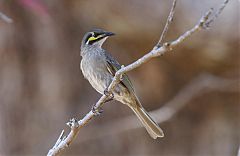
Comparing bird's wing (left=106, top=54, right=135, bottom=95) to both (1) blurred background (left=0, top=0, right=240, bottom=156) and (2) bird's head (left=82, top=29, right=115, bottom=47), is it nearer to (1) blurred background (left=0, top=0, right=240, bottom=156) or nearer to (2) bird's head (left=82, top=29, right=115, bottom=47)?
(2) bird's head (left=82, top=29, right=115, bottom=47)

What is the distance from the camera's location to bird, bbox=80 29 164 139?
4.14 meters

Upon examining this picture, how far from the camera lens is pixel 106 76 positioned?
14.0ft

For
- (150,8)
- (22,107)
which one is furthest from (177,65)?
(22,107)

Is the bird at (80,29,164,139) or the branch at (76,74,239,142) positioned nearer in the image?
the bird at (80,29,164,139)

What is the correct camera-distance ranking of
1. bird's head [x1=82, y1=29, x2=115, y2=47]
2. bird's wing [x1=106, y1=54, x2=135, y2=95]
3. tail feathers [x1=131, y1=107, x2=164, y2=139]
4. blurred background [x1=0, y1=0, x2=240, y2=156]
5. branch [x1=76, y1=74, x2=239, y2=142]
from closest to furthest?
tail feathers [x1=131, y1=107, x2=164, y2=139]
bird's wing [x1=106, y1=54, x2=135, y2=95]
bird's head [x1=82, y1=29, x2=115, y2=47]
blurred background [x1=0, y1=0, x2=240, y2=156]
branch [x1=76, y1=74, x2=239, y2=142]

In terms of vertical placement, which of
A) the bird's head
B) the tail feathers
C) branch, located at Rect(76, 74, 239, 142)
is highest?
the bird's head

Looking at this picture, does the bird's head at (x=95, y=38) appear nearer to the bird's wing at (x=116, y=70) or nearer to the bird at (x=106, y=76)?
the bird at (x=106, y=76)

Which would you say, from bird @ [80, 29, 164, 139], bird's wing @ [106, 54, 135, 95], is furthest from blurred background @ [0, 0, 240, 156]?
bird's wing @ [106, 54, 135, 95]

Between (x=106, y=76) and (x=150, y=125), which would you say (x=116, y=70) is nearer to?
(x=106, y=76)

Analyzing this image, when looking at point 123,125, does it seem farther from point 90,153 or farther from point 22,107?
point 22,107

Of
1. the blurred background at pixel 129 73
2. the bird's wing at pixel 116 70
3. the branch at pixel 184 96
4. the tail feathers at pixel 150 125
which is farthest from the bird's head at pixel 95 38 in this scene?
the branch at pixel 184 96

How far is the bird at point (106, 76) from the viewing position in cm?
414

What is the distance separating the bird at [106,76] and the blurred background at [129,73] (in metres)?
1.53

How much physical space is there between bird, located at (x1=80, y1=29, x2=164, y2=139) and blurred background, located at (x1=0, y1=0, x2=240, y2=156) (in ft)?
5.02
